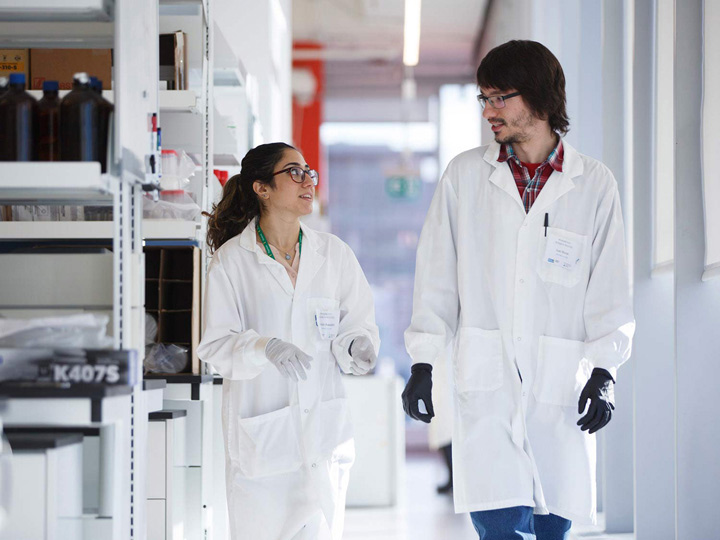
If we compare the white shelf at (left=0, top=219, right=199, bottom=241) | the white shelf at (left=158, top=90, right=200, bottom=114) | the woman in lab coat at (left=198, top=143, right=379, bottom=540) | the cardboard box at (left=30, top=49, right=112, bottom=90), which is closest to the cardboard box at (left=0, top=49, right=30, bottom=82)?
the cardboard box at (left=30, top=49, right=112, bottom=90)

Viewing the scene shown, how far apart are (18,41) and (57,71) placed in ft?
0.86

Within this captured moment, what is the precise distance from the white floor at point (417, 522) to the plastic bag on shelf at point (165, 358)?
2.23 metres

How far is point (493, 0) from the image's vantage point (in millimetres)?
8258

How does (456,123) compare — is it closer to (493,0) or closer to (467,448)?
(493,0)

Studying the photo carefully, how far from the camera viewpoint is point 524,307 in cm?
249

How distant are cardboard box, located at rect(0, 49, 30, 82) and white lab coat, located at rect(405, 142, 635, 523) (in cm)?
162

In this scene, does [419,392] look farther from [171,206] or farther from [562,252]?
[171,206]

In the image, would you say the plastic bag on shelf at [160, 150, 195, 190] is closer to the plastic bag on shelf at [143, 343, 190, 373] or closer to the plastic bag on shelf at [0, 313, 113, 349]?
the plastic bag on shelf at [143, 343, 190, 373]

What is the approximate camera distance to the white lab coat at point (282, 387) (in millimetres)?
2719

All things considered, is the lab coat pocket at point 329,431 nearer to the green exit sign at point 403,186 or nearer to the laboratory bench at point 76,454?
the laboratory bench at point 76,454

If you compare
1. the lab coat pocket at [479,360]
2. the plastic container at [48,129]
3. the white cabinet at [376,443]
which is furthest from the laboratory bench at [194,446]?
the white cabinet at [376,443]

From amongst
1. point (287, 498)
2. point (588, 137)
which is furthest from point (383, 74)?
point (287, 498)

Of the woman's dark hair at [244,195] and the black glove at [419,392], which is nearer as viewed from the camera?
the black glove at [419,392]

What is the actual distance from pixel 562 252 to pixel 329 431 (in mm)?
892
